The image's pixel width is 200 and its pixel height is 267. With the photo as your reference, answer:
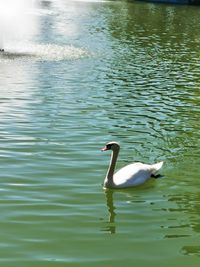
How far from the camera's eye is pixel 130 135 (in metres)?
20.7

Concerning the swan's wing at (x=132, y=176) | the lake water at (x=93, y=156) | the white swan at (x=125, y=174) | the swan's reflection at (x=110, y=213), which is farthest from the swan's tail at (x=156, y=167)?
the swan's reflection at (x=110, y=213)

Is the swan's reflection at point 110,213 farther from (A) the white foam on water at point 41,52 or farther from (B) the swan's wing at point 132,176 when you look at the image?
(A) the white foam on water at point 41,52

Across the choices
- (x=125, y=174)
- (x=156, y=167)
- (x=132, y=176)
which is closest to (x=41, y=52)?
(x=156, y=167)

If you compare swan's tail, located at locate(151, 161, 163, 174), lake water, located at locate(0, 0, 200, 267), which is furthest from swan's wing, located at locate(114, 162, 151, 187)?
lake water, located at locate(0, 0, 200, 267)

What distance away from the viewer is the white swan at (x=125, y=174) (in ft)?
49.4

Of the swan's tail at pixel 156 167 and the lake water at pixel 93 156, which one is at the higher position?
the swan's tail at pixel 156 167

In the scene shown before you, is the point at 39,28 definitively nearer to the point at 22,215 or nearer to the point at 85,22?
the point at 85,22

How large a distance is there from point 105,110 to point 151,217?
11.4 m

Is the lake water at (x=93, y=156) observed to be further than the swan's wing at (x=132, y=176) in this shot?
No

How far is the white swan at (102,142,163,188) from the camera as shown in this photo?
1505 cm

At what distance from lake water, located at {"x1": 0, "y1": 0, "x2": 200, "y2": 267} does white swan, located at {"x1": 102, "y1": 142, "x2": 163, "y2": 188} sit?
0.27 metres

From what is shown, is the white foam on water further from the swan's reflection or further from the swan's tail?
the swan's reflection

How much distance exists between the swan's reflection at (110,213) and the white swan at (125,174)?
0.22m

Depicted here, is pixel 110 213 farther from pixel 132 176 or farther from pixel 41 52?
pixel 41 52
